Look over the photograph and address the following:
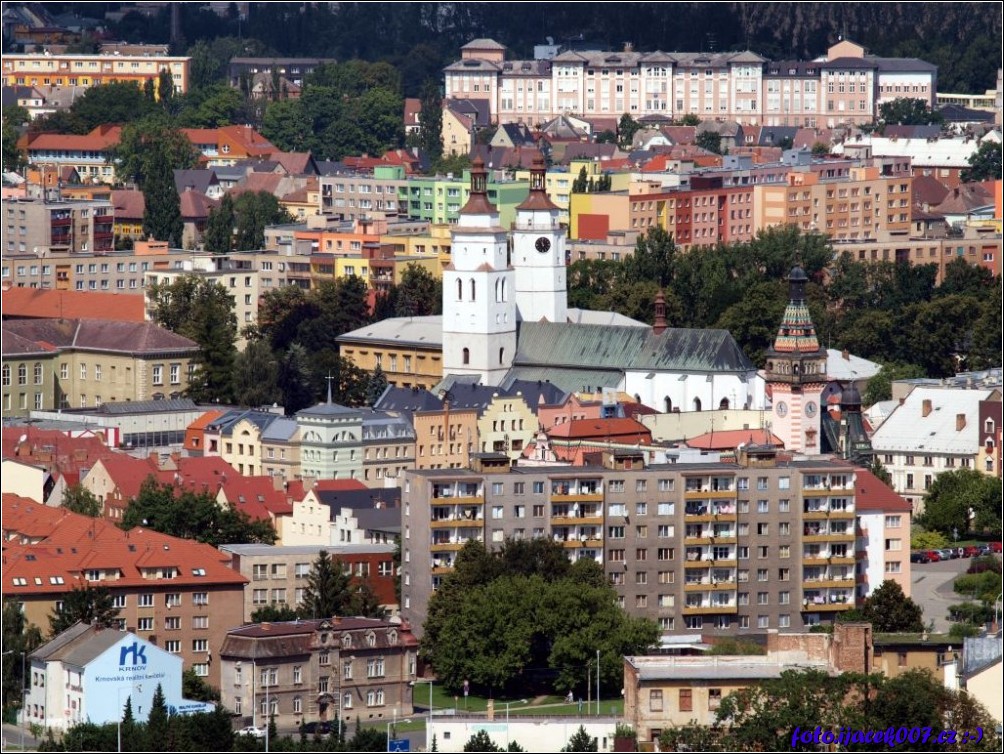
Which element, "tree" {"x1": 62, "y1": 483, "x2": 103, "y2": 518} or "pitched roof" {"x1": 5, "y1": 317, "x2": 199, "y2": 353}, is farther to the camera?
"pitched roof" {"x1": 5, "y1": 317, "x2": 199, "y2": 353}

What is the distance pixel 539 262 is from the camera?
85.6 metres

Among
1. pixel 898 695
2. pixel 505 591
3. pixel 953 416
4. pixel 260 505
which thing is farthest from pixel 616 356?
pixel 898 695

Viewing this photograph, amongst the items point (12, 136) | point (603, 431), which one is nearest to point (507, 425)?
point (603, 431)

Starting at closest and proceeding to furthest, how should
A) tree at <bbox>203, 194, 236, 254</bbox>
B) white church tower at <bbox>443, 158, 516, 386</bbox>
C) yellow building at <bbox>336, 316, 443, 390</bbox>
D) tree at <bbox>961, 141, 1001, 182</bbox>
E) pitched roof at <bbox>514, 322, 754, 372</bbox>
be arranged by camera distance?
pitched roof at <bbox>514, 322, 754, 372</bbox> < white church tower at <bbox>443, 158, 516, 386</bbox> < yellow building at <bbox>336, 316, 443, 390</bbox> < tree at <bbox>203, 194, 236, 254</bbox> < tree at <bbox>961, 141, 1001, 182</bbox>

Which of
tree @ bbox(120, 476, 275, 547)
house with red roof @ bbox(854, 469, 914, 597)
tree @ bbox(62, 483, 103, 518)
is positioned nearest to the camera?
house with red roof @ bbox(854, 469, 914, 597)

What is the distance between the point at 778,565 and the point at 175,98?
94146 millimetres

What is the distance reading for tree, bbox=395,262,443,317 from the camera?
310ft

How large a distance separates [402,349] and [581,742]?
1489 inches

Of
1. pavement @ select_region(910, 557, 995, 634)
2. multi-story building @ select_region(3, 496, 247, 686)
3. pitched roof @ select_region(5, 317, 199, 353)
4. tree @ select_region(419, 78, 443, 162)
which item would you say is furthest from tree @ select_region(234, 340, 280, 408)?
tree @ select_region(419, 78, 443, 162)

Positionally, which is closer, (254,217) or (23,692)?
(23,692)

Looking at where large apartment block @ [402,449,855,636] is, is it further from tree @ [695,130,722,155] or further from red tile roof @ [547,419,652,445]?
tree @ [695,130,722,155]

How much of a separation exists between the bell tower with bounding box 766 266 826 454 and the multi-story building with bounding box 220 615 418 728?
17.4 metres

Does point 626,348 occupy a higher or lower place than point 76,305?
lower

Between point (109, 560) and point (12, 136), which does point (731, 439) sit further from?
point (12, 136)
